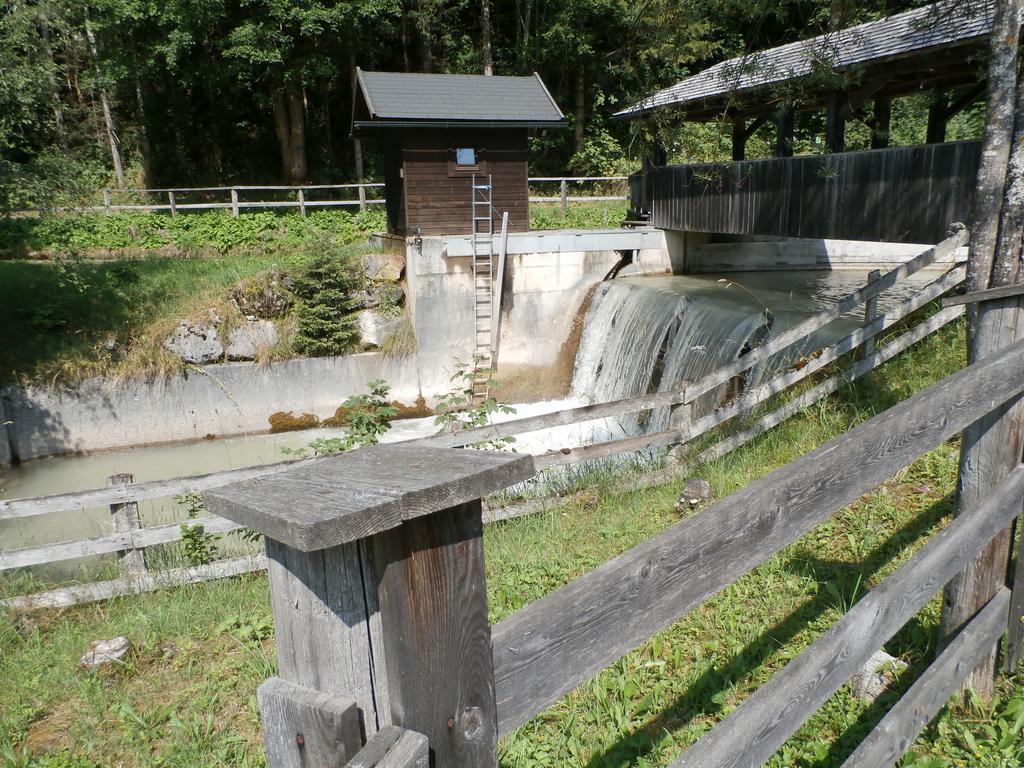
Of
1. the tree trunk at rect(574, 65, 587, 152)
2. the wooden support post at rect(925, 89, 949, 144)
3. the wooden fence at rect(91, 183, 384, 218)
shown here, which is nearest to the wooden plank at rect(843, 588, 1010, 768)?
the wooden support post at rect(925, 89, 949, 144)

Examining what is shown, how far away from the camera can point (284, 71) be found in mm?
26562

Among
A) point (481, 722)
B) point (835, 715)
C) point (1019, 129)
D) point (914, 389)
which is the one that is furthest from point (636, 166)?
point (481, 722)

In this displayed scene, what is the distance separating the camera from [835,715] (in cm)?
339

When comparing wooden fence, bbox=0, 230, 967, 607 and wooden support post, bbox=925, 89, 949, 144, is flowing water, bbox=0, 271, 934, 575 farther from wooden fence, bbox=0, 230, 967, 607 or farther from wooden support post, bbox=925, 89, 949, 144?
wooden support post, bbox=925, 89, 949, 144

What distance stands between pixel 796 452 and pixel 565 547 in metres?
2.51

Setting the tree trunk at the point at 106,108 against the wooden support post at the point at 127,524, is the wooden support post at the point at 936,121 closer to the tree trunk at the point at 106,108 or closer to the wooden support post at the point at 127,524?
the wooden support post at the point at 127,524

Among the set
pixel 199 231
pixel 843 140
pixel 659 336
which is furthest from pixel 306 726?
pixel 199 231

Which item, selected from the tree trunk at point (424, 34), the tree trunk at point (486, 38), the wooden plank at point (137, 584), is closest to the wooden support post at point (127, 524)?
the wooden plank at point (137, 584)

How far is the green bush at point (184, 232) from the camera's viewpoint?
20.0 metres

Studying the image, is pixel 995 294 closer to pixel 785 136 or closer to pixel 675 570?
pixel 675 570

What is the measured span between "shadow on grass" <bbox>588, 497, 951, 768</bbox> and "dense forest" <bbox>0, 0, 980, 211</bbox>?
17335 millimetres

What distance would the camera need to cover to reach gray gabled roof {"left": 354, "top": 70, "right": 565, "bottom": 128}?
17.5 m

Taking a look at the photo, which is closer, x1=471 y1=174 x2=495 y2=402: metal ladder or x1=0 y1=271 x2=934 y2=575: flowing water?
x1=0 y1=271 x2=934 y2=575: flowing water

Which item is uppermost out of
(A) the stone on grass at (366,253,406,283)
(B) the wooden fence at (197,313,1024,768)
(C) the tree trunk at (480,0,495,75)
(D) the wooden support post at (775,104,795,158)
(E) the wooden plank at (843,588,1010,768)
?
(C) the tree trunk at (480,0,495,75)
